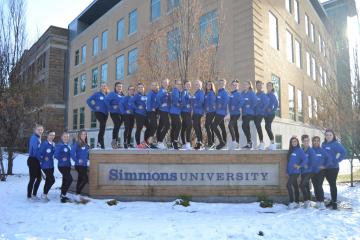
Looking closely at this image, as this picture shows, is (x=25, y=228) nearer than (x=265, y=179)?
Yes

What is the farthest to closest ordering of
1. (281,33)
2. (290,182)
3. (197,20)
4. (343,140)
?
(281,33) → (343,140) → (197,20) → (290,182)

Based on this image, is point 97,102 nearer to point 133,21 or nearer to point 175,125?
point 175,125

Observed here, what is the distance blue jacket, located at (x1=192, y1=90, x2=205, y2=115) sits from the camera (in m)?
9.45

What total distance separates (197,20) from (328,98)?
7026 mm

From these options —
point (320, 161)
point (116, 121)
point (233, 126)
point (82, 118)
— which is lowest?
point (320, 161)

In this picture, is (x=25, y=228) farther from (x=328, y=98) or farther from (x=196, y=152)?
(x=328, y=98)

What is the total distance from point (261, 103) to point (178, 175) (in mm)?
2972

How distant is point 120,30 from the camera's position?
29641 millimetres

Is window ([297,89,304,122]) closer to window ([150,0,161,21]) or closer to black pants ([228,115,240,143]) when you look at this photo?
window ([150,0,161,21])

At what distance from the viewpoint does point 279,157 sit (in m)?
9.31

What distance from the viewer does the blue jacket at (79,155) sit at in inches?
351

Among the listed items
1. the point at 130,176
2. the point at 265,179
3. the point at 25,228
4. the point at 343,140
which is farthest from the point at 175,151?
the point at 343,140

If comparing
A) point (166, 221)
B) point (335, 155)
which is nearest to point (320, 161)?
point (335, 155)

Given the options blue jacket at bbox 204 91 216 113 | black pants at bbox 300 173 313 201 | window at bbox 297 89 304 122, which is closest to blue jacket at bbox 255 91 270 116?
blue jacket at bbox 204 91 216 113
